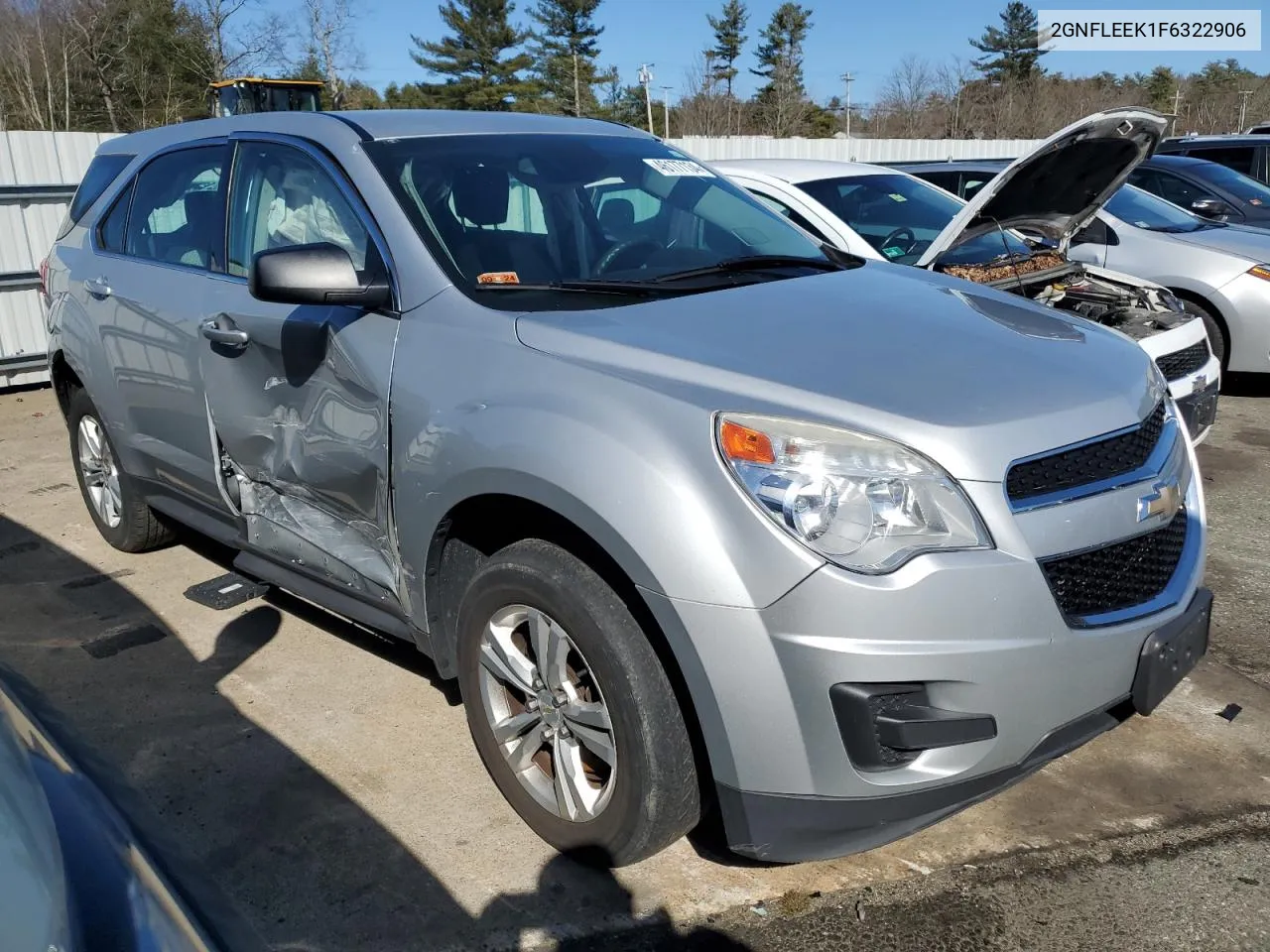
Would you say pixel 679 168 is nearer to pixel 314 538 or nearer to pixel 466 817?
pixel 314 538

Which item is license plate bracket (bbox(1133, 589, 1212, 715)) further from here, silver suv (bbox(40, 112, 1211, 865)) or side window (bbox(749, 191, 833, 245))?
side window (bbox(749, 191, 833, 245))

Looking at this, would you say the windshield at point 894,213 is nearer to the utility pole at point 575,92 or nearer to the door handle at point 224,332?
the door handle at point 224,332

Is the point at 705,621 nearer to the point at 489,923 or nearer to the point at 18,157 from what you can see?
the point at 489,923

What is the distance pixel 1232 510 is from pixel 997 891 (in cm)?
362

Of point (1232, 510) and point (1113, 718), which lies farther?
point (1232, 510)

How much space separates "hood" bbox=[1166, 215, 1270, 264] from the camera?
7.32 metres

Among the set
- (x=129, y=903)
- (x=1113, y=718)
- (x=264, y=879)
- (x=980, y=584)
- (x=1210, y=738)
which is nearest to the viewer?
(x=129, y=903)

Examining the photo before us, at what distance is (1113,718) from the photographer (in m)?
2.40

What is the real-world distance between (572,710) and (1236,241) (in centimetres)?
695

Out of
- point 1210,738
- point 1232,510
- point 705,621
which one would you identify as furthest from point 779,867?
point 1232,510

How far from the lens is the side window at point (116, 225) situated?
4449mm

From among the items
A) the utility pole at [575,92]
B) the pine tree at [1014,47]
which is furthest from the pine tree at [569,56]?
the pine tree at [1014,47]

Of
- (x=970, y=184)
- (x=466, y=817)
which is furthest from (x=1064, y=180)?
(x=466, y=817)

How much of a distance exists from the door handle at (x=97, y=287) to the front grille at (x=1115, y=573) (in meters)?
3.80
